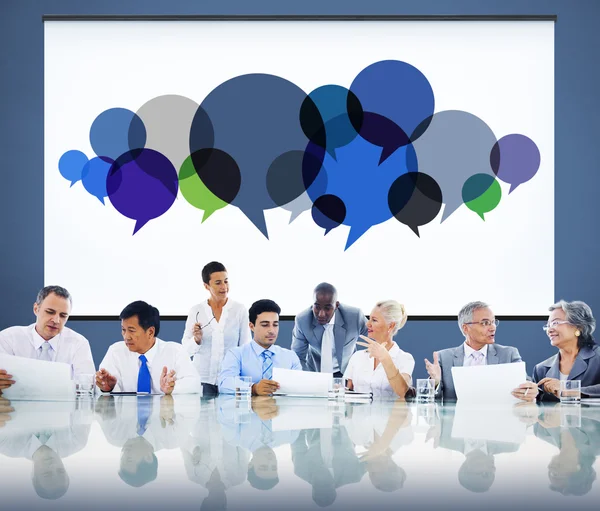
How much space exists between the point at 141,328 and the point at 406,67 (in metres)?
2.97

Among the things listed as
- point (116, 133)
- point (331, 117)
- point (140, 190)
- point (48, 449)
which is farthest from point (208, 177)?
point (48, 449)

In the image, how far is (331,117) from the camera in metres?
5.65

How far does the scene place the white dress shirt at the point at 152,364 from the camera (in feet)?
13.4

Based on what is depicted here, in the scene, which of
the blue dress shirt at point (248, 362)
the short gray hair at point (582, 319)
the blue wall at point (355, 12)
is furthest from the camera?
the blue wall at point (355, 12)

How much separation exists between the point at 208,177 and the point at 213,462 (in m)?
4.02

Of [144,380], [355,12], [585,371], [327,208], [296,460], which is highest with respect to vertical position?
[355,12]

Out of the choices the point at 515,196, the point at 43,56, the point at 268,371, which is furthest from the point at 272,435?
the point at 43,56

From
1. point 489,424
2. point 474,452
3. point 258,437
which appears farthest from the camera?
point 489,424

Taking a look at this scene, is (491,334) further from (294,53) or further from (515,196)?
(294,53)

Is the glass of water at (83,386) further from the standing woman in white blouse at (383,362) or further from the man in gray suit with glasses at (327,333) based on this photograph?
the man in gray suit with glasses at (327,333)

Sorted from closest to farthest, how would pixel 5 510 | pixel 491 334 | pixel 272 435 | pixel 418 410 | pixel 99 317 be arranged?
pixel 5 510 < pixel 272 435 < pixel 418 410 < pixel 491 334 < pixel 99 317

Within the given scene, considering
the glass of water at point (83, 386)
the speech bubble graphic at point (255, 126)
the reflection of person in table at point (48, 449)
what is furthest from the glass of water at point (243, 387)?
the speech bubble graphic at point (255, 126)

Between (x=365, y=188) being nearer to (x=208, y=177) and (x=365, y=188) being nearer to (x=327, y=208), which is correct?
(x=327, y=208)

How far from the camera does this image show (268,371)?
13.7 feet
